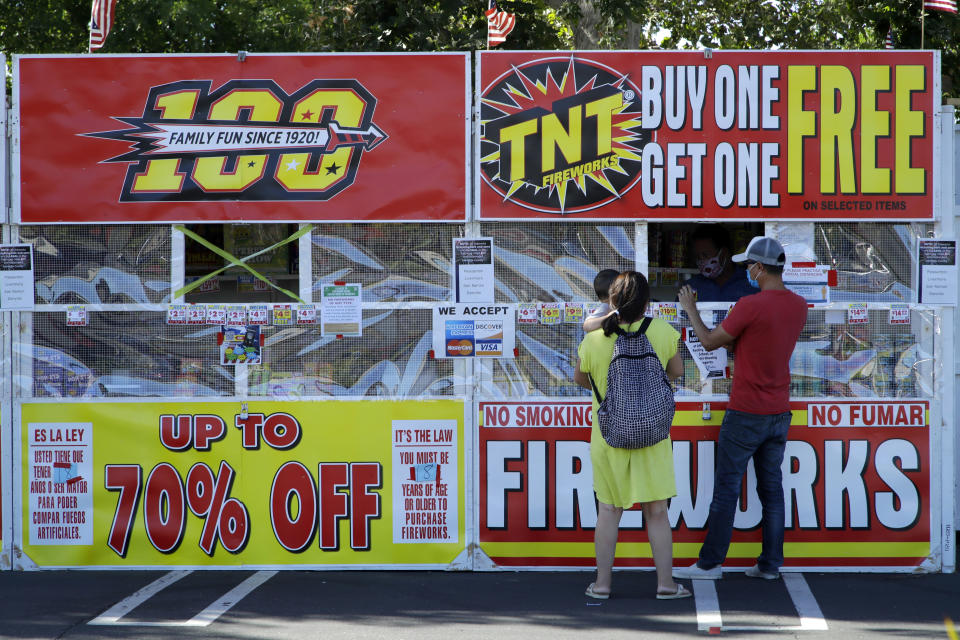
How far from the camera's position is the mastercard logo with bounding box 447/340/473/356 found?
20.0 ft

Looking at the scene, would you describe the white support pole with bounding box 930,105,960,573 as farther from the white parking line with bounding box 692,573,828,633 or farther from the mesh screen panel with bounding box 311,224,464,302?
the mesh screen panel with bounding box 311,224,464,302

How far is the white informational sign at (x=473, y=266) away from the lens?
607 cm

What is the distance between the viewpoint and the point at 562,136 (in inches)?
237

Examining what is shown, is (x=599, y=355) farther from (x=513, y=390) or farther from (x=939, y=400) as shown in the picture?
(x=939, y=400)

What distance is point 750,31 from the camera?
1593 cm

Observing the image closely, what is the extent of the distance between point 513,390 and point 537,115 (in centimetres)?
166

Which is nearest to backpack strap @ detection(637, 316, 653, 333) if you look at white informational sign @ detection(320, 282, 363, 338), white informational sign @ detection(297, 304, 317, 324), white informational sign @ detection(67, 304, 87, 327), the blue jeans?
the blue jeans

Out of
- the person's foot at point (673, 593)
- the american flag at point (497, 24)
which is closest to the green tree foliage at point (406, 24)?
the american flag at point (497, 24)

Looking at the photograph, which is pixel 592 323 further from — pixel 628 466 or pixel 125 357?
pixel 125 357

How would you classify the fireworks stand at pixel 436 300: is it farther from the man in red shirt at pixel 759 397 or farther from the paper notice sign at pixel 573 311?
the man in red shirt at pixel 759 397

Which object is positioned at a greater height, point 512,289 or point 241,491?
point 512,289

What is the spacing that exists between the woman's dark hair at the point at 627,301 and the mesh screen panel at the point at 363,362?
1.24 m

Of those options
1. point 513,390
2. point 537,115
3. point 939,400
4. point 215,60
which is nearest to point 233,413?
point 513,390

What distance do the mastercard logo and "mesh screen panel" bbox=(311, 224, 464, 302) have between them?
28cm
